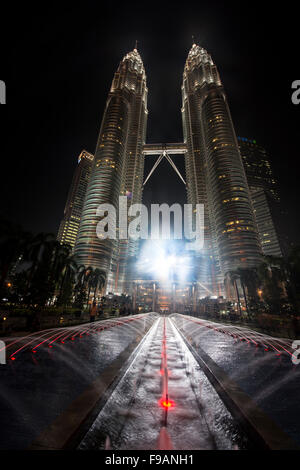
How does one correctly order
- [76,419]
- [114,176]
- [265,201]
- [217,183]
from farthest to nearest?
[265,201] → [114,176] → [217,183] → [76,419]

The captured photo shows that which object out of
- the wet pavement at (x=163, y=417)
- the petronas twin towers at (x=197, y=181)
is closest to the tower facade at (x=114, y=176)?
the petronas twin towers at (x=197, y=181)

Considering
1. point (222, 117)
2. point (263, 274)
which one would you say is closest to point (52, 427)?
point (263, 274)

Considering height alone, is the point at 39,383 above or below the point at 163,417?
above

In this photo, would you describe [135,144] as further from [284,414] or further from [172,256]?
[284,414]

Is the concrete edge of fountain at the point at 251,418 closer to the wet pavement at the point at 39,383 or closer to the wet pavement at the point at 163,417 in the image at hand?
the wet pavement at the point at 163,417

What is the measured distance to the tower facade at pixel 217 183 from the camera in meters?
110

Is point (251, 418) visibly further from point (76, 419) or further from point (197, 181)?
point (197, 181)

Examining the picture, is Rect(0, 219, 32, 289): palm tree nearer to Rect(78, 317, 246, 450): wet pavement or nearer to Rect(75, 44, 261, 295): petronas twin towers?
Rect(78, 317, 246, 450): wet pavement

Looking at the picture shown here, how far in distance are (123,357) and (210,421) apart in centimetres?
472

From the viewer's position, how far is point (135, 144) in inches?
7293

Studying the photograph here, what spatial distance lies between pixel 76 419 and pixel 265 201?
619ft

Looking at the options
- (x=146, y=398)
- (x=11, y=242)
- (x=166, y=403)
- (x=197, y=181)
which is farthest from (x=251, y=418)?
(x=197, y=181)

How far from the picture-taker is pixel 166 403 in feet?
15.1

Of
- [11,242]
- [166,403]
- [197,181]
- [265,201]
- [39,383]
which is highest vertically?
[197,181]
